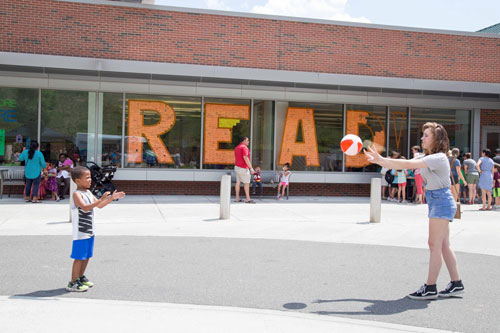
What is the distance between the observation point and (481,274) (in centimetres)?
711

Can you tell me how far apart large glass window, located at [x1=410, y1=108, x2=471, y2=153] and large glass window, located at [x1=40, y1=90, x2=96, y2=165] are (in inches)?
457

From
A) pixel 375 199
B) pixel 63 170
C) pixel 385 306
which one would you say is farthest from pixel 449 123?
pixel 385 306

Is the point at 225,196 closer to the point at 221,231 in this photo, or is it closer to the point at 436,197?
the point at 221,231

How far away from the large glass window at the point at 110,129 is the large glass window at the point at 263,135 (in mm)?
4573

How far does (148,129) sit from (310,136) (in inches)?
225

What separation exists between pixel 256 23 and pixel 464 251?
1143 centimetres

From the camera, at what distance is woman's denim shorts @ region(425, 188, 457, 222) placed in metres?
5.68

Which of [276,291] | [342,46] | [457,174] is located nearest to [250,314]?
[276,291]

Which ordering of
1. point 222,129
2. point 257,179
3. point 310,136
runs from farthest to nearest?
point 310,136 → point 222,129 → point 257,179

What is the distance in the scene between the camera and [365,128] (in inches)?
760

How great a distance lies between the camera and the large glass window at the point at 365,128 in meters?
19.0

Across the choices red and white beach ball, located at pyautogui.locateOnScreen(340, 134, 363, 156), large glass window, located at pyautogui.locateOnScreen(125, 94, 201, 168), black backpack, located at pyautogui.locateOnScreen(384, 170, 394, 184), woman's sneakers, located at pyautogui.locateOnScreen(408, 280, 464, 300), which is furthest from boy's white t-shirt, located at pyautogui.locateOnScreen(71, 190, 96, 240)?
black backpack, located at pyautogui.locateOnScreen(384, 170, 394, 184)

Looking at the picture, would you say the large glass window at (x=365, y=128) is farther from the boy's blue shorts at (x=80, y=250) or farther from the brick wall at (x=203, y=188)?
the boy's blue shorts at (x=80, y=250)

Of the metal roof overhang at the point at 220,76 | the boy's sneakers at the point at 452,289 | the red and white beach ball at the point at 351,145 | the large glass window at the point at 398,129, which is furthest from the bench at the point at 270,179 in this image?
the boy's sneakers at the point at 452,289
